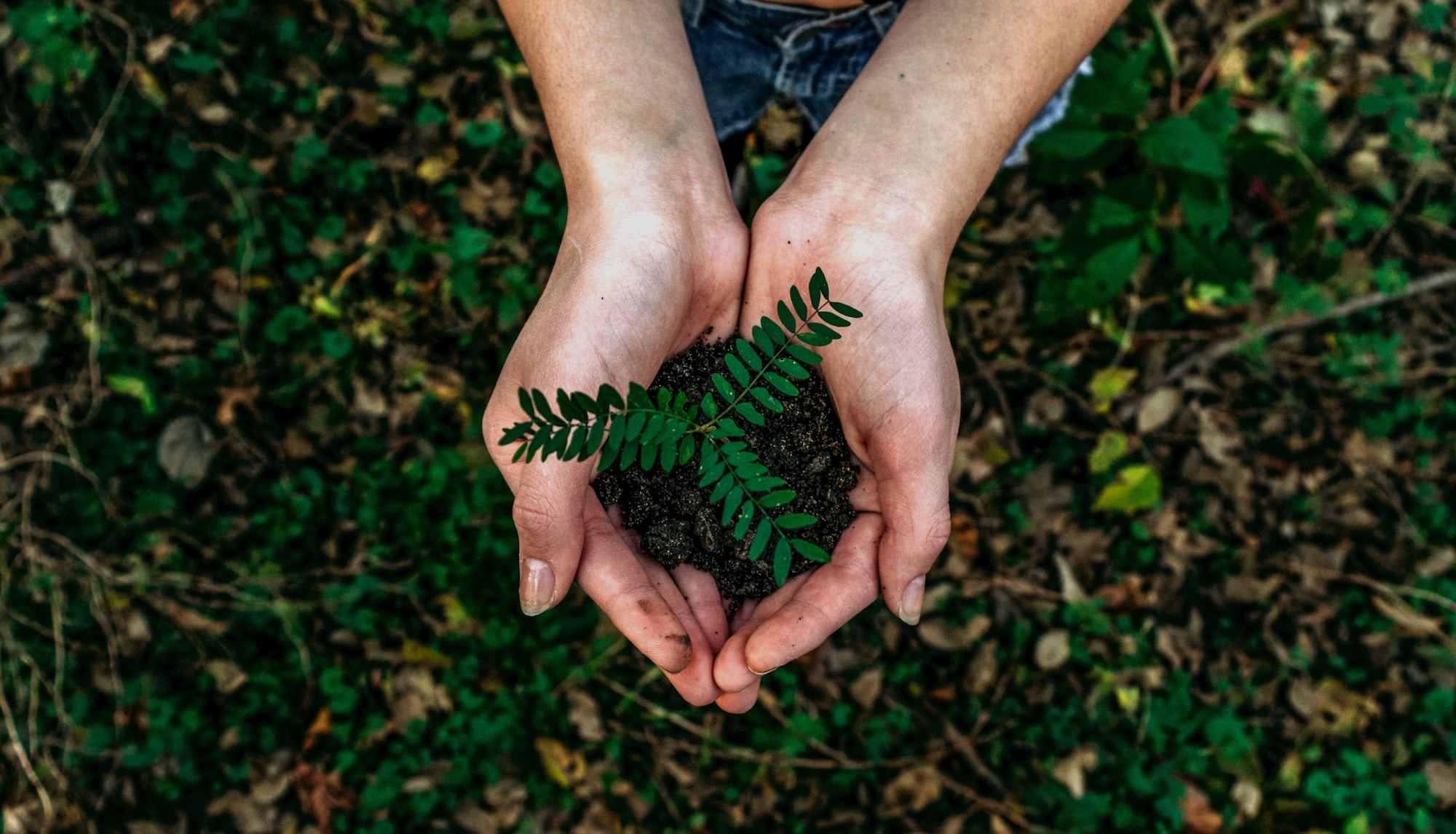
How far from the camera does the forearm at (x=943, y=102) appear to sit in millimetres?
2484

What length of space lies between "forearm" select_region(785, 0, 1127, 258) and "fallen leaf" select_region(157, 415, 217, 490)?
9.24 ft

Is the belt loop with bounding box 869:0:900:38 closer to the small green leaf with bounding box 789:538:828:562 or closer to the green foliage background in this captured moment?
the green foliage background

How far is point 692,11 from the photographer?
2877 millimetres

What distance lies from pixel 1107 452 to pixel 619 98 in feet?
8.32

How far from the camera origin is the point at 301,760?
12.0ft

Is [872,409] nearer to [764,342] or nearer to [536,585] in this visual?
[764,342]

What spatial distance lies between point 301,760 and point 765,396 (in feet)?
9.34

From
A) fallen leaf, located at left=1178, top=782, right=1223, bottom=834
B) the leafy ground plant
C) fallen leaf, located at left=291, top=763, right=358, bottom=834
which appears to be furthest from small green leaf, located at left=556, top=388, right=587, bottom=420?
fallen leaf, located at left=1178, top=782, right=1223, bottom=834

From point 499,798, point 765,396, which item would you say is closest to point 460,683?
point 499,798

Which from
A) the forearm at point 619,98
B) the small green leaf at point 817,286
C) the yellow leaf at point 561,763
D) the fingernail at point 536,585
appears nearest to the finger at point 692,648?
the fingernail at point 536,585

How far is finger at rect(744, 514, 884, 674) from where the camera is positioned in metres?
2.33

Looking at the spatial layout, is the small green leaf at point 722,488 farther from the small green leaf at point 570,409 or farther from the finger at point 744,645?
the finger at point 744,645

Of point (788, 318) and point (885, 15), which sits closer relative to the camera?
point (788, 318)

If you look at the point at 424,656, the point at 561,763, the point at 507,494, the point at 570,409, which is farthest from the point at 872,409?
the point at 424,656
